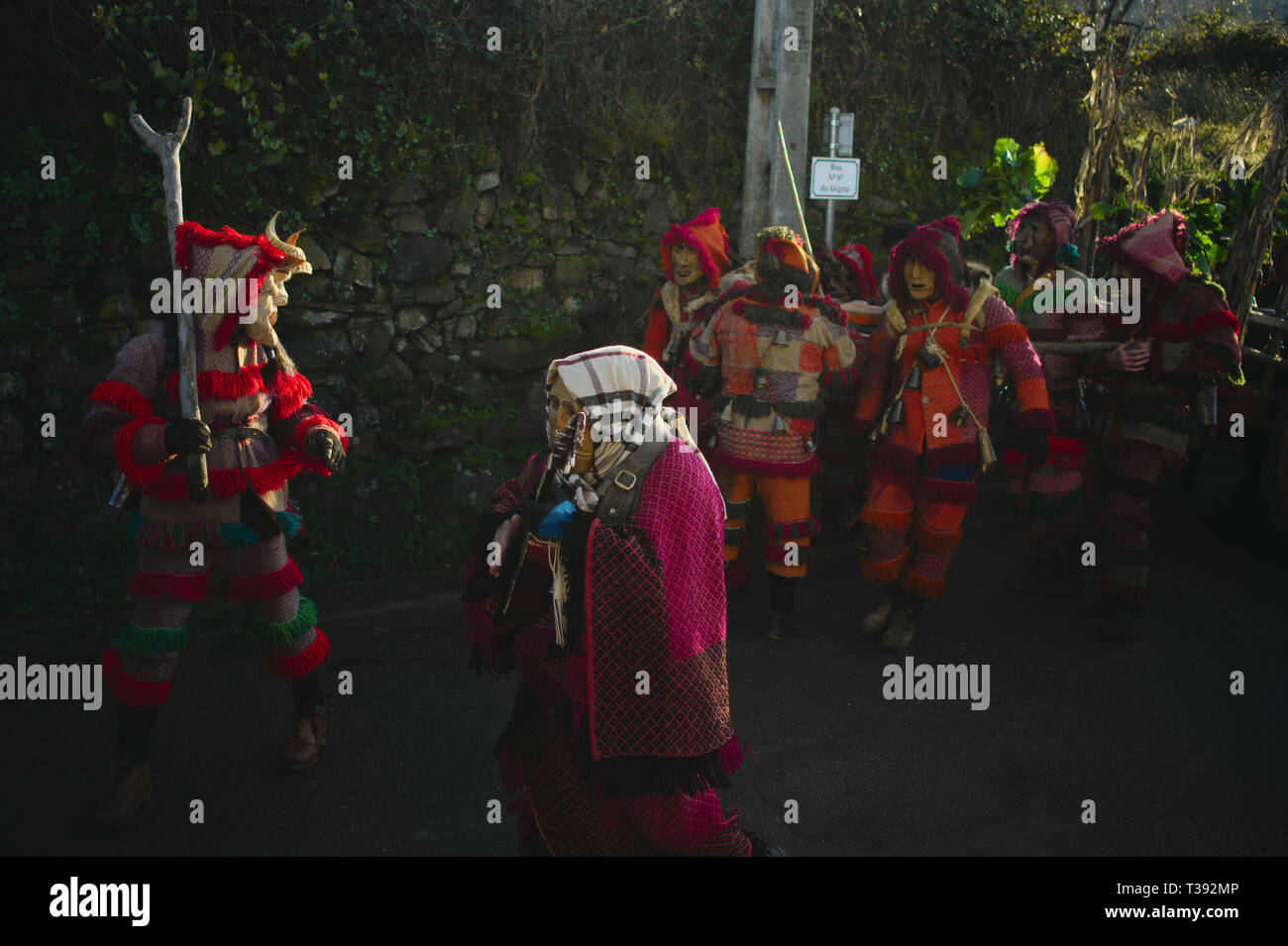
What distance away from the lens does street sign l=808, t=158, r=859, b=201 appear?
285 inches

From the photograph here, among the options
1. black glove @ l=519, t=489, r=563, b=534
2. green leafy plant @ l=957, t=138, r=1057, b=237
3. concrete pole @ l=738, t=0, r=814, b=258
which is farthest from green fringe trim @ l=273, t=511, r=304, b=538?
green leafy plant @ l=957, t=138, r=1057, b=237

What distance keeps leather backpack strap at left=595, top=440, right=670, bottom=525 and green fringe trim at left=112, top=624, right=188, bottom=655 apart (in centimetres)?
201

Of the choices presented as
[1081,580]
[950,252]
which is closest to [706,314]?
[950,252]

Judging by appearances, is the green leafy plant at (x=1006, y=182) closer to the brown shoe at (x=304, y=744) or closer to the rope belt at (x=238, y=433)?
the rope belt at (x=238, y=433)

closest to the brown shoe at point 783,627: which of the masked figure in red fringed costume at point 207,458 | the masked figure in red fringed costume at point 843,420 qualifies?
the masked figure in red fringed costume at point 843,420

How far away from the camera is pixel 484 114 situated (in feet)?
22.9

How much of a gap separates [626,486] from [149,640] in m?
2.16

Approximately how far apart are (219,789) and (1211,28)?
19.4 metres

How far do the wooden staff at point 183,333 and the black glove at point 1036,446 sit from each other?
12.5 ft

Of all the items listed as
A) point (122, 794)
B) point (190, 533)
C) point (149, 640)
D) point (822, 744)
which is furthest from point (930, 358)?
point (122, 794)

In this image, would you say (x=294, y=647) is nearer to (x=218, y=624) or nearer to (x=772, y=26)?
(x=218, y=624)

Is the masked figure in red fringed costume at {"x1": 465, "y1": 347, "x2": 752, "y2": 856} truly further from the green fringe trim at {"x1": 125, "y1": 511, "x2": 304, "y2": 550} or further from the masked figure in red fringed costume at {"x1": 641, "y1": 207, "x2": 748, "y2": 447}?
the masked figure in red fringed costume at {"x1": 641, "y1": 207, "x2": 748, "y2": 447}

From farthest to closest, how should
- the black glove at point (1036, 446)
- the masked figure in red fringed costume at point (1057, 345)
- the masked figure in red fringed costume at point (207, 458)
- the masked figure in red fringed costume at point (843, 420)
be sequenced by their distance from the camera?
the masked figure in red fringed costume at point (843, 420), the masked figure in red fringed costume at point (1057, 345), the black glove at point (1036, 446), the masked figure in red fringed costume at point (207, 458)

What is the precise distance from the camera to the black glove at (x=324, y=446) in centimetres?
374
